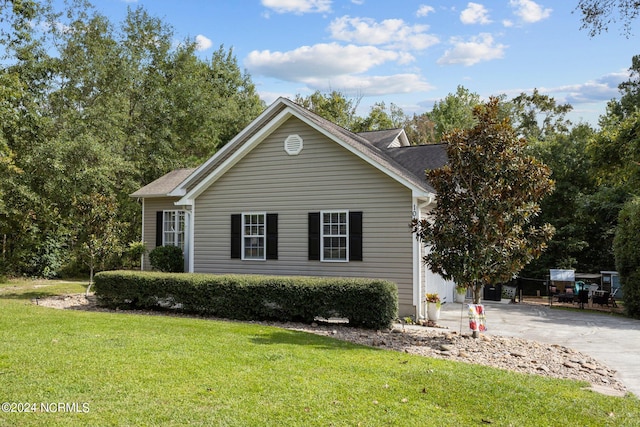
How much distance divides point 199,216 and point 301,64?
17.9 m

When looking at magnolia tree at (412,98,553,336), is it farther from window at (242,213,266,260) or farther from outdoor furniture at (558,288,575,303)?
outdoor furniture at (558,288,575,303)

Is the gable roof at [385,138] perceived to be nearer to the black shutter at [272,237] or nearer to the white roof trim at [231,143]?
the white roof trim at [231,143]

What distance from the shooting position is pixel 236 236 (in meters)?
14.0

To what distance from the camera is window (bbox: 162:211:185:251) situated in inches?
729

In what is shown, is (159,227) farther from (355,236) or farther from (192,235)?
(355,236)

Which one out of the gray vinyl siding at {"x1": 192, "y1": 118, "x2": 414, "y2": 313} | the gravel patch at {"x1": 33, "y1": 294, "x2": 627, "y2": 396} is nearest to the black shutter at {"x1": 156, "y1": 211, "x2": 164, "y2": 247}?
the gray vinyl siding at {"x1": 192, "y1": 118, "x2": 414, "y2": 313}

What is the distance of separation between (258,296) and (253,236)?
3302mm

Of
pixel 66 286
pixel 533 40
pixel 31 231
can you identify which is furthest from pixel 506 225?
pixel 31 231

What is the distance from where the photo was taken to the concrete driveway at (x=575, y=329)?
7.94 metres

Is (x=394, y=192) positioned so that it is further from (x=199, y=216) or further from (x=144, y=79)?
(x=144, y=79)

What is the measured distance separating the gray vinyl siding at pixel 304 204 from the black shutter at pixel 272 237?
138 millimetres

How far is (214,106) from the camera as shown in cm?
2955

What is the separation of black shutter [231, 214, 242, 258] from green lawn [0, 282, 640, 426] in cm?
558

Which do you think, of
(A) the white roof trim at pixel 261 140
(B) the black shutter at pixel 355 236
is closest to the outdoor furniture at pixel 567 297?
(A) the white roof trim at pixel 261 140
